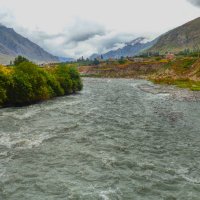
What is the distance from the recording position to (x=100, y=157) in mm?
41000

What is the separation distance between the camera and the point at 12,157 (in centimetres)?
4084

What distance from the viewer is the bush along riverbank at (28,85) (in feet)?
302

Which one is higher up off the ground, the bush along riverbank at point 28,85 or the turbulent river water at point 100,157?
the bush along riverbank at point 28,85

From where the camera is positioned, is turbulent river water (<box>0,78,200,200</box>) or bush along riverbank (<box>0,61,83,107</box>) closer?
turbulent river water (<box>0,78,200,200</box>)

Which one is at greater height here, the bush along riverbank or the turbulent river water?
the bush along riverbank

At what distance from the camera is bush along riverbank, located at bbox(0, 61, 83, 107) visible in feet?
302

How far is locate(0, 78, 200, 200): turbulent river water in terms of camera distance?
100 feet

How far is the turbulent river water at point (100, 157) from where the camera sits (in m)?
30.5

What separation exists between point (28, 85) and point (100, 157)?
6029 cm

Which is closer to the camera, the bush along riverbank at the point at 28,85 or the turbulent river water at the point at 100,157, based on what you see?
the turbulent river water at the point at 100,157

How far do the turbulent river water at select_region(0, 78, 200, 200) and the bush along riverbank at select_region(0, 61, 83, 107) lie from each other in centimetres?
2151

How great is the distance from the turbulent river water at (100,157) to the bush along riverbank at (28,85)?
70.6 feet

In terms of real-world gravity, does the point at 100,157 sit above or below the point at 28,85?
below

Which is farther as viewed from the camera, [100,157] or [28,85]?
[28,85]
